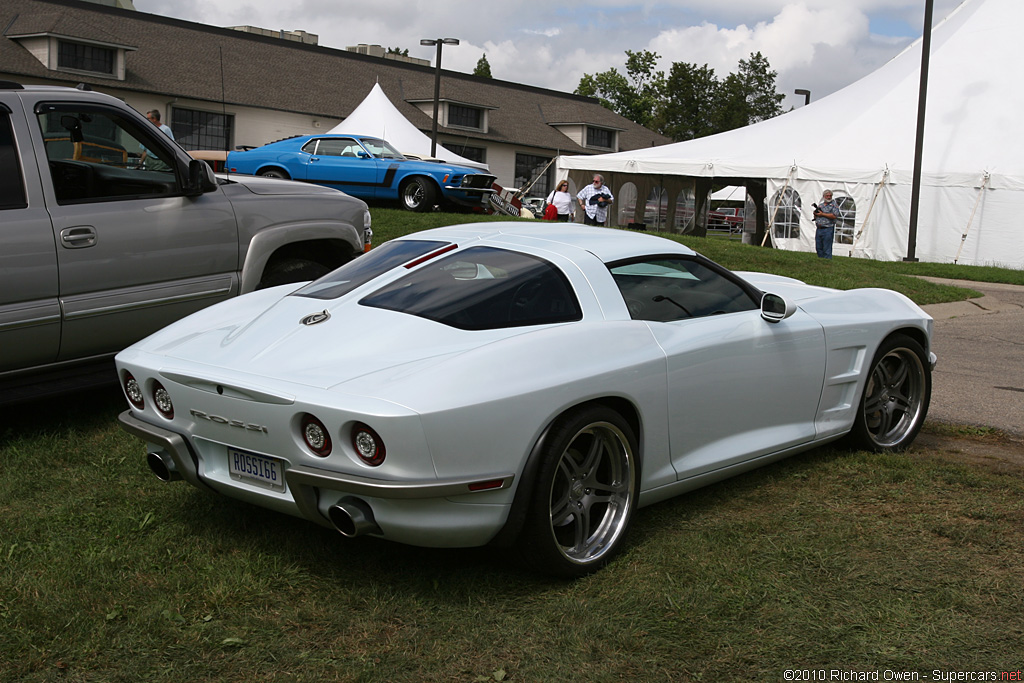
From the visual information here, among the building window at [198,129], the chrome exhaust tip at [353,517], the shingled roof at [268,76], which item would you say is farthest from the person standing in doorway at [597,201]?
the building window at [198,129]

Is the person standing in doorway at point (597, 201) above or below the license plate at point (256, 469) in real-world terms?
above

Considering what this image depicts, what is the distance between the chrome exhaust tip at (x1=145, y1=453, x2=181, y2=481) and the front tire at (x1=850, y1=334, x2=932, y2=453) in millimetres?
3625

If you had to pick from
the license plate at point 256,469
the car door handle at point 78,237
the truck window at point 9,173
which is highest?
the truck window at point 9,173

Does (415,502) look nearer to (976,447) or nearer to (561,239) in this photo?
→ (561,239)

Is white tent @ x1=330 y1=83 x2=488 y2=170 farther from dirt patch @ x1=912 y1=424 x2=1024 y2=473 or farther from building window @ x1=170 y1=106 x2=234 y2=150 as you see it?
dirt patch @ x1=912 y1=424 x2=1024 y2=473

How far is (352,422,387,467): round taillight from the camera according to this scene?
335 centimetres

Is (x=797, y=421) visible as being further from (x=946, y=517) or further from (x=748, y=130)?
(x=748, y=130)

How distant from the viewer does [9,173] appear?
5395 mm

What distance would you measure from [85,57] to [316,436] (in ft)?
117

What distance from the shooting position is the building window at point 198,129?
1435 inches

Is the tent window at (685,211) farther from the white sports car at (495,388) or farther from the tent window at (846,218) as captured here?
the white sports car at (495,388)

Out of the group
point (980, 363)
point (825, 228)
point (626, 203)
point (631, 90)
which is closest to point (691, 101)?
point (631, 90)

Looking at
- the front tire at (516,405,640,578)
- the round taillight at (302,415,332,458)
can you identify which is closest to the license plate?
the round taillight at (302,415,332,458)

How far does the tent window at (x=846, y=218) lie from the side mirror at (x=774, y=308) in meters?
21.2
